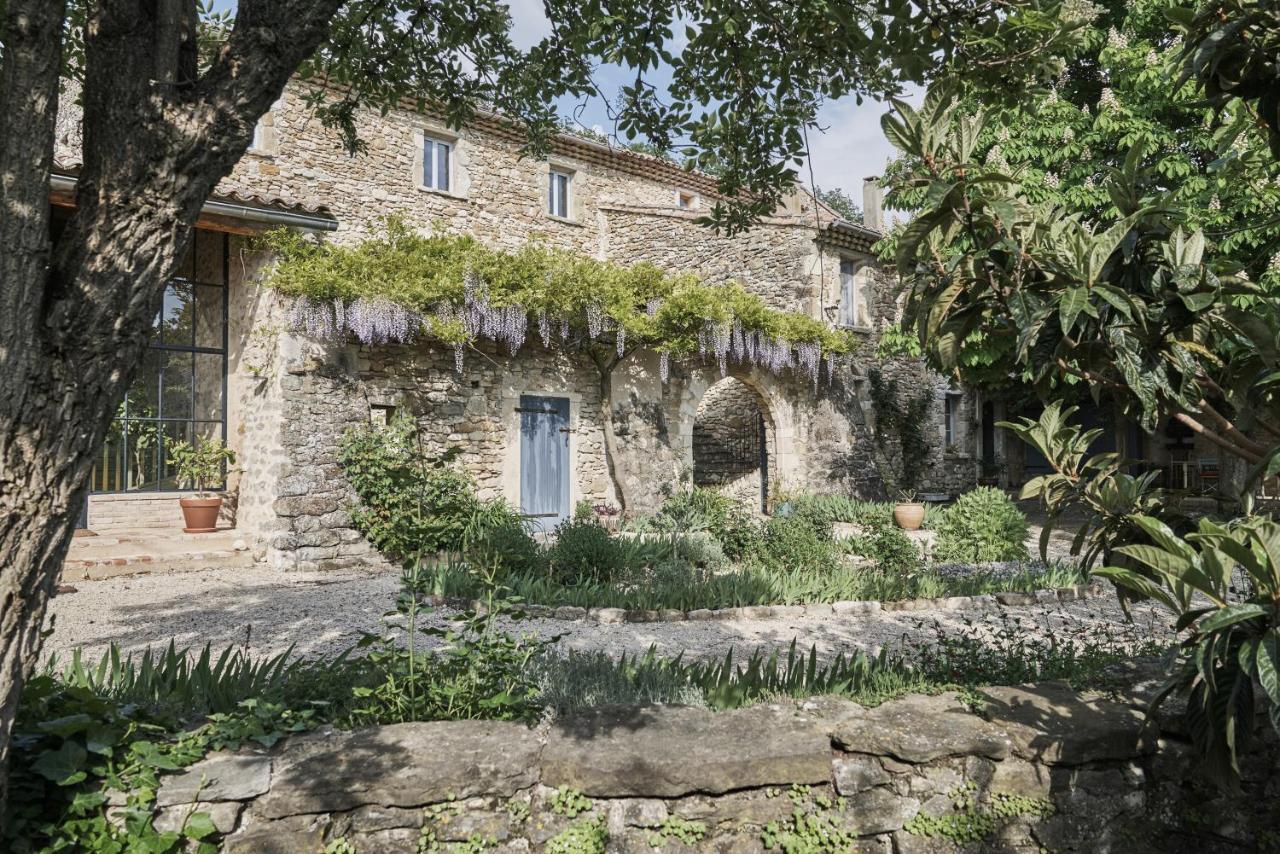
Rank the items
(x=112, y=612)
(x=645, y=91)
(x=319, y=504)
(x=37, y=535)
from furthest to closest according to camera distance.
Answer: (x=319, y=504)
(x=112, y=612)
(x=645, y=91)
(x=37, y=535)

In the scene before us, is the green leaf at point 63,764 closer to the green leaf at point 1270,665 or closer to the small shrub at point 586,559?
the green leaf at point 1270,665

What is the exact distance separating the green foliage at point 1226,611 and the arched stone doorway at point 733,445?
34.8 feet

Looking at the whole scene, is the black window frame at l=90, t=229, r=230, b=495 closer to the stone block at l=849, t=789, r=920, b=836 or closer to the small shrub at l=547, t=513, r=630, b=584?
the small shrub at l=547, t=513, r=630, b=584

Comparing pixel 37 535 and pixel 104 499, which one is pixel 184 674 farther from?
pixel 104 499

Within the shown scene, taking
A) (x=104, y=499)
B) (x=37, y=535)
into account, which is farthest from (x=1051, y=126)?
(x=104, y=499)

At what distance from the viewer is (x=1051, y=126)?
834 centimetres

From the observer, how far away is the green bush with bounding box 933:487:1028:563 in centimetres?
765

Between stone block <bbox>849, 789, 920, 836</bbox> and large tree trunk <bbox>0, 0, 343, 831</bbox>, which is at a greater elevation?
large tree trunk <bbox>0, 0, 343, 831</bbox>

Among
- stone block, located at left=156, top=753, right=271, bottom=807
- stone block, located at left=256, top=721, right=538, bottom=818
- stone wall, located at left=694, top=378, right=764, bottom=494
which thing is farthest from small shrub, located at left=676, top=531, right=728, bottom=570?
stone wall, located at left=694, top=378, right=764, bottom=494

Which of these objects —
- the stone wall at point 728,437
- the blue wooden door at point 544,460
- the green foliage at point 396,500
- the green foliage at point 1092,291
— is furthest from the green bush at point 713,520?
the green foliage at point 1092,291

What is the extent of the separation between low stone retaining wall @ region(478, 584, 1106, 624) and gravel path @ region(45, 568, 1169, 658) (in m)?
0.08

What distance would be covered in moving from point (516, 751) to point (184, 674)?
135 cm

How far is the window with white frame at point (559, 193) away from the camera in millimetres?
12492

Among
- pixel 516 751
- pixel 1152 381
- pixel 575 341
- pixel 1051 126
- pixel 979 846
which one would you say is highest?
pixel 1051 126
